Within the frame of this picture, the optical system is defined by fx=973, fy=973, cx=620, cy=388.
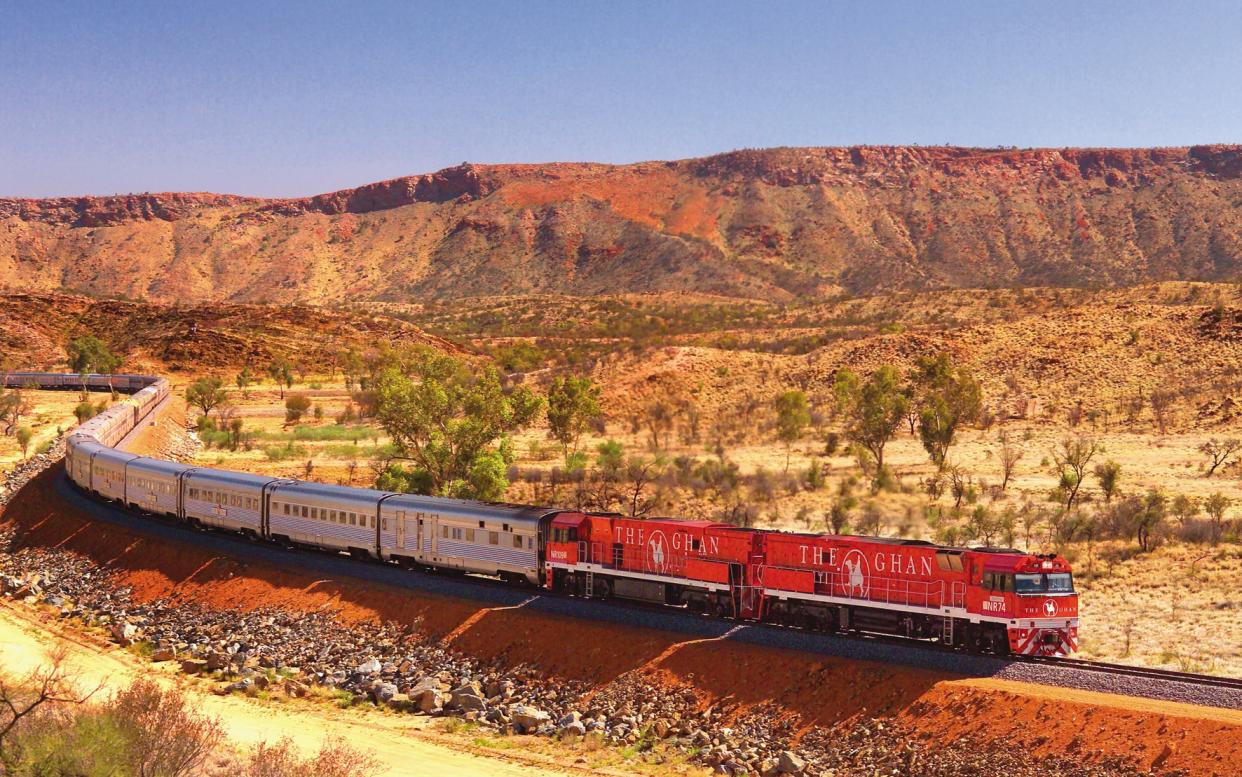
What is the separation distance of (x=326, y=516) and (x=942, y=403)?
122 ft

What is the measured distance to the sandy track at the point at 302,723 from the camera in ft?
70.4

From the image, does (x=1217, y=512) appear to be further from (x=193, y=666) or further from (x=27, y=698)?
(x=27, y=698)

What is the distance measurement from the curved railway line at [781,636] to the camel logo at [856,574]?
3.67 feet

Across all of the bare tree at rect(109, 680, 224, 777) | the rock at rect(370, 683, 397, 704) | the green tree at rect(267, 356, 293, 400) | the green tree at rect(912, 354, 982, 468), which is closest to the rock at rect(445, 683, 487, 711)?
the rock at rect(370, 683, 397, 704)

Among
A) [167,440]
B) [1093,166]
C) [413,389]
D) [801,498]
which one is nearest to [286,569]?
[413,389]

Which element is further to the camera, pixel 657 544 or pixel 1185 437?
pixel 1185 437

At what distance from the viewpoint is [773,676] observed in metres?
23.0

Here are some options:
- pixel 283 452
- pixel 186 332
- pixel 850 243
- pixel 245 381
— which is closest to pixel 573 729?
pixel 283 452

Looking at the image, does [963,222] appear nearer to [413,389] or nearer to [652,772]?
[413,389]

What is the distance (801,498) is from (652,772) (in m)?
28.5

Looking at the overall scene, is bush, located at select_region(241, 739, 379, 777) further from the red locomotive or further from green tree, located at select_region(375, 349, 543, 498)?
green tree, located at select_region(375, 349, 543, 498)

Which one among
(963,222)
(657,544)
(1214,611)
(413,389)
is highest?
(963,222)

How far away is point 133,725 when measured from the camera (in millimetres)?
17594

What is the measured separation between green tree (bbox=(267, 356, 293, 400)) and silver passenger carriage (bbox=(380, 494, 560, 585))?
210 feet
